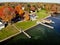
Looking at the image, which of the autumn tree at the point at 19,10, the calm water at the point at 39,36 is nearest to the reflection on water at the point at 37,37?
the calm water at the point at 39,36

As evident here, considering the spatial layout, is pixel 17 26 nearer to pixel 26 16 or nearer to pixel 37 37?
pixel 26 16

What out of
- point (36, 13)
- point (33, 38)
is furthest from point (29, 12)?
point (33, 38)

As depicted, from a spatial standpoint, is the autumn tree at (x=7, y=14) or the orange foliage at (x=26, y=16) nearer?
the autumn tree at (x=7, y=14)

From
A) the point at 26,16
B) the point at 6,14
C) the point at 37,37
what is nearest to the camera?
the point at 37,37

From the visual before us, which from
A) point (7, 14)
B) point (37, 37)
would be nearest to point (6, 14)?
point (7, 14)

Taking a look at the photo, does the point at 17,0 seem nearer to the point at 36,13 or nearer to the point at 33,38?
the point at 36,13

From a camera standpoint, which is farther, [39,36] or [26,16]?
[26,16]

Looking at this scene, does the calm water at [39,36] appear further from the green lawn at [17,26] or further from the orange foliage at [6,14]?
the orange foliage at [6,14]

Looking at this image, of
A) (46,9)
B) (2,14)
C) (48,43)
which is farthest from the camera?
(46,9)
